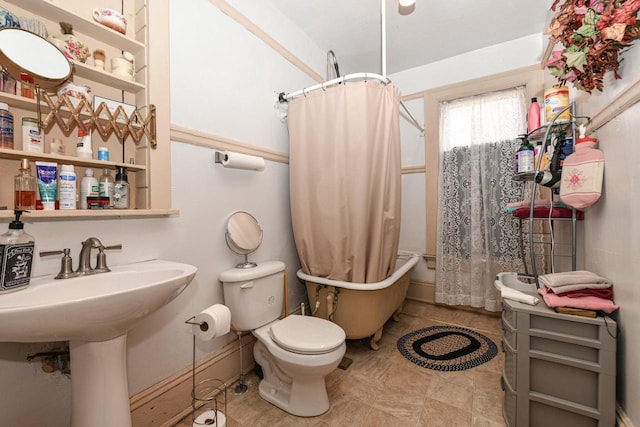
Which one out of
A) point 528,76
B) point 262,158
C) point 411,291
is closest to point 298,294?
point 262,158

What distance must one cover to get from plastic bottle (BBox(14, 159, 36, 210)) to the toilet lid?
1145mm

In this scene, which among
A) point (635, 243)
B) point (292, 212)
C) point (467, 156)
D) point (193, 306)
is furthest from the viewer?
point (467, 156)

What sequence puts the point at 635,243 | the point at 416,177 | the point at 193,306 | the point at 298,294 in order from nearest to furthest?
the point at 635,243, the point at 193,306, the point at 298,294, the point at 416,177

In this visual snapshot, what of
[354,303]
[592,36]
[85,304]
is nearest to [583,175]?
[592,36]

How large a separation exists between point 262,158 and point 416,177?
1.72m

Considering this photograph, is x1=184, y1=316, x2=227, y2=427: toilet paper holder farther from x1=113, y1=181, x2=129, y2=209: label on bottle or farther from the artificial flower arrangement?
the artificial flower arrangement

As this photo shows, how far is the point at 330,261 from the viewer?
6.46 ft

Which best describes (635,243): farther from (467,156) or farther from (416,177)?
(416,177)

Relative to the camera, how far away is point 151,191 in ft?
4.21

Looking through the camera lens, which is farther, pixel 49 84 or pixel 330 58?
pixel 330 58

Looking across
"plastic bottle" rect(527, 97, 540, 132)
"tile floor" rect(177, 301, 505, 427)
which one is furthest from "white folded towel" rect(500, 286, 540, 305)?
"plastic bottle" rect(527, 97, 540, 132)

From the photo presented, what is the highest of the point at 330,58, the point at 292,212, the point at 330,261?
the point at 330,58

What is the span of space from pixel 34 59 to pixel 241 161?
893 millimetres

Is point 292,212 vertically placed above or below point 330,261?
above
